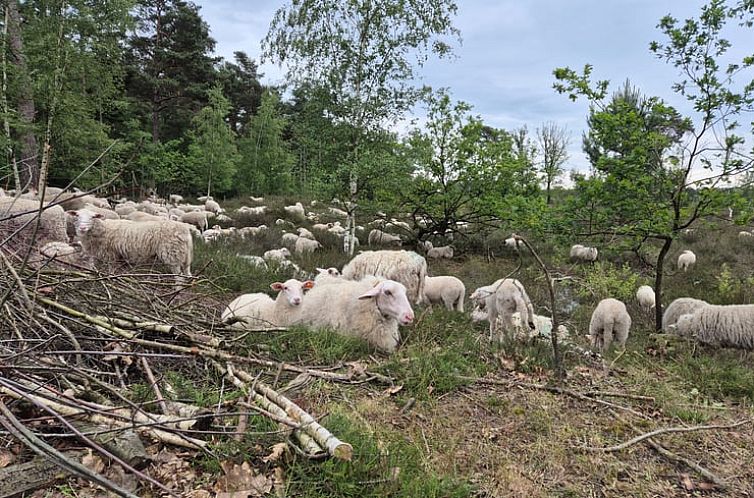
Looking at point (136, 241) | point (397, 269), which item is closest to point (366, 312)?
point (397, 269)

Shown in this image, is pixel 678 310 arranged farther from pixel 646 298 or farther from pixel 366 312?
pixel 366 312

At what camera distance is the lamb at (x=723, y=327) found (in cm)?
584

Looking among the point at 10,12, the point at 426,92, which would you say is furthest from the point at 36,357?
the point at 10,12

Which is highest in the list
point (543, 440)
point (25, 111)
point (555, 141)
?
point (555, 141)

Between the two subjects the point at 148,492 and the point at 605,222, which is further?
the point at 605,222

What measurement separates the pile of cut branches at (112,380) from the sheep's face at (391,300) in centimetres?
78

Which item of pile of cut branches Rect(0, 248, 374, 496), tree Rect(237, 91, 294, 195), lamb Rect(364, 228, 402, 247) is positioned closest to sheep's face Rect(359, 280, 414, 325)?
pile of cut branches Rect(0, 248, 374, 496)

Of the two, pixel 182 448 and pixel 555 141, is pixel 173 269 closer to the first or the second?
pixel 182 448

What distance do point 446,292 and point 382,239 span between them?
24.9 feet

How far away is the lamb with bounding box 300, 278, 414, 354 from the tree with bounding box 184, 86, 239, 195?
25.1m

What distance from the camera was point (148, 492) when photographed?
202 centimetres

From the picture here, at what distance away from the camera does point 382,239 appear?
15.0m

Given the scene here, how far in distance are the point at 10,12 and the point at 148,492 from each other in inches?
779

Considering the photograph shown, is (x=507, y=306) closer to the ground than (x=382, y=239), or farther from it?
closer to the ground
